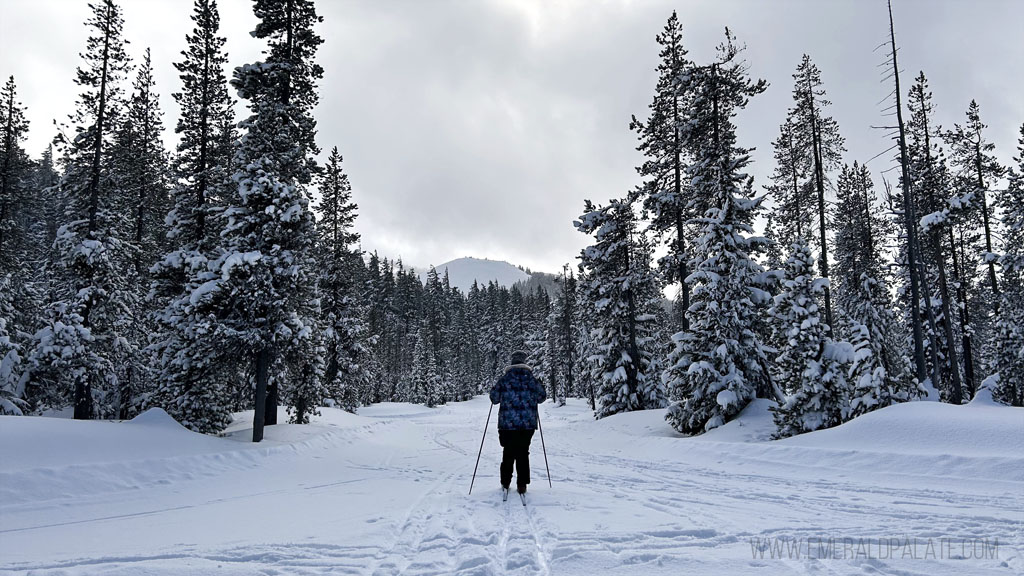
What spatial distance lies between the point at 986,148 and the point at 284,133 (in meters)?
36.8

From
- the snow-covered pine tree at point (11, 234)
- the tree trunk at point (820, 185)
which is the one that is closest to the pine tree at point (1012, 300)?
the tree trunk at point (820, 185)

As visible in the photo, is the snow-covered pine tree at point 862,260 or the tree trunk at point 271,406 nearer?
the tree trunk at point 271,406

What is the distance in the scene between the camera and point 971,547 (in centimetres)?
493

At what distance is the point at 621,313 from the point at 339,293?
1731 centimetres

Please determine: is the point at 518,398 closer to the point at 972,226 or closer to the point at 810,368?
→ the point at 810,368

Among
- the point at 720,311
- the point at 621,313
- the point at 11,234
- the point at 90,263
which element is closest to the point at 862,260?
the point at 621,313

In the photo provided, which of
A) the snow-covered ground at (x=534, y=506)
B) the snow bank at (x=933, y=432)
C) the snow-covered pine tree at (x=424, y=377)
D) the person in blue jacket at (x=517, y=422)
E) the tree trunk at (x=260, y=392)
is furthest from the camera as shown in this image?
the snow-covered pine tree at (x=424, y=377)

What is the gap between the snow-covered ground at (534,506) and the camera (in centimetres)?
467

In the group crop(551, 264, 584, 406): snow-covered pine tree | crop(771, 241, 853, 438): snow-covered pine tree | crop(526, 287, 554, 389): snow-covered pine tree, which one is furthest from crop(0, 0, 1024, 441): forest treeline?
crop(526, 287, 554, 389): snow-covered pine tree

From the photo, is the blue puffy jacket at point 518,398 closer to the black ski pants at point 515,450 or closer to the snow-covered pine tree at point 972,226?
the black ski pants at point 515,450

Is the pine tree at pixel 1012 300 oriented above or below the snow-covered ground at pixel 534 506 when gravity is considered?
above

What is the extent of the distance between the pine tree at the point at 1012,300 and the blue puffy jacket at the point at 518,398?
28.9 metres

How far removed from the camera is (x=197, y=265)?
665 inches

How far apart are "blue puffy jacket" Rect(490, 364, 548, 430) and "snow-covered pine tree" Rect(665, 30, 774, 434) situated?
35.8 feet
